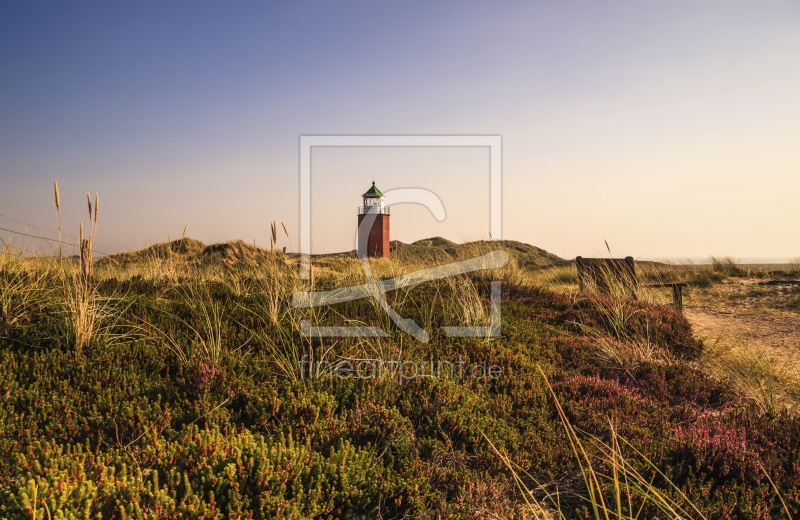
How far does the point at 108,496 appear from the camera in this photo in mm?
2955

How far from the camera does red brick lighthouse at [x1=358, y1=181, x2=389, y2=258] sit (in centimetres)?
3775

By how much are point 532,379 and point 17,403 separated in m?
4.87

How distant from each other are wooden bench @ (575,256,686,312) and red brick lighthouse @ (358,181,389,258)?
1031 inches

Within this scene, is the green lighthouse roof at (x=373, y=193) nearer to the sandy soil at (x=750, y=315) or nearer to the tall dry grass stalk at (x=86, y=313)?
the sandy soil at (x=750, y=315)

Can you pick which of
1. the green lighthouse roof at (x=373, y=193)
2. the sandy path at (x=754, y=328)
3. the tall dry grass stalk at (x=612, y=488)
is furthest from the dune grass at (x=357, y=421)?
the green lighthouse roof at (x=373, y=193)

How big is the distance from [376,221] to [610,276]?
3089 centimetres

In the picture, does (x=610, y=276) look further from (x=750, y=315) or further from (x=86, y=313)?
(x=86, y=313)

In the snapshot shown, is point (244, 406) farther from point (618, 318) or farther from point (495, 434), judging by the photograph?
point (618, 318)

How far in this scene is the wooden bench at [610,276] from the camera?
11281 millimetres

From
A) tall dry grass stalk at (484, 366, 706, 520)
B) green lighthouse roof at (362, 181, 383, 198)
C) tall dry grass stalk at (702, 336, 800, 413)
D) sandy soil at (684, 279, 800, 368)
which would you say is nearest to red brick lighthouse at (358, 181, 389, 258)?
green lighthouse roof at (362, 181, 383, 198)

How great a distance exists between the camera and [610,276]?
11500 mm

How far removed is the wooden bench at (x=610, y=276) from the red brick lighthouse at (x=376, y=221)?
2619 cm

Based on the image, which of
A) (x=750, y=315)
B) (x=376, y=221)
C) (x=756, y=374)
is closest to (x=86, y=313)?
(x=756, y=374)

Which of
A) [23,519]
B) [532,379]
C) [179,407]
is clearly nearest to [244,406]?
[179,407]
